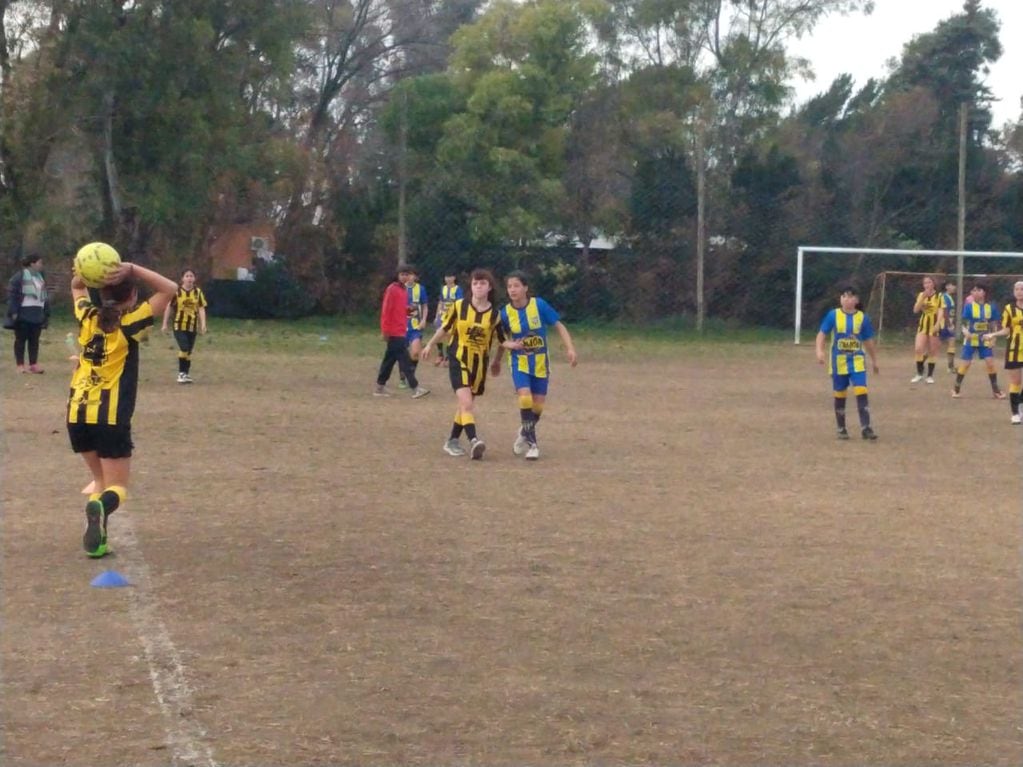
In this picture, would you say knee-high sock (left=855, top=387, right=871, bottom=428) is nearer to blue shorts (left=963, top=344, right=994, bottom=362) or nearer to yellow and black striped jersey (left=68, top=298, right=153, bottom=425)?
blue shorts (left=963, top=344, right=994, bottom=362)

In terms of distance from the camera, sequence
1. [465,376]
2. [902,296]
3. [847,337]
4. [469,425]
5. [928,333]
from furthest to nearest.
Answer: [902,296]
[928,333]
[847,337]
[465,376]
[469,425]

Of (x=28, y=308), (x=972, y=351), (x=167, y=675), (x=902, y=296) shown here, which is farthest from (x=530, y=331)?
(x=902, y=296)

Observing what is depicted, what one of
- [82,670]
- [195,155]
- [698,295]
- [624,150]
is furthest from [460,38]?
[82,670]

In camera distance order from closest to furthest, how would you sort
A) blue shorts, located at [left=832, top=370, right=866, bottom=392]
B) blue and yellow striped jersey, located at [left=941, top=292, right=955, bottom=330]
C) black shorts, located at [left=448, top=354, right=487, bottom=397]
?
black shorts, located at [left=448, top=354, right=487, bottom=397] → blue shorts, located at [left=832, top=370, right=866, bottom=392] → blue and yellow striped jersey, located at [left=941, top=292, right=955, bottom=330]

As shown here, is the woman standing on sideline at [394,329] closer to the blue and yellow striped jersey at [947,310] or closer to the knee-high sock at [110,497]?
the blue and yellow striped jersey at [947,310]

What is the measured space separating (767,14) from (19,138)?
981 inches

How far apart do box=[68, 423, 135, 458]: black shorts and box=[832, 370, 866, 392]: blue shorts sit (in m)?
9.38

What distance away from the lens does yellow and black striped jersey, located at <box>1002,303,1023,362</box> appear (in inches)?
702

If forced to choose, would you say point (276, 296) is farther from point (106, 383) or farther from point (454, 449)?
point (106, 383)

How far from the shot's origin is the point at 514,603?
7.64 meters

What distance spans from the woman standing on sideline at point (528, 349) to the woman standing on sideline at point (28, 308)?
35.3 ft

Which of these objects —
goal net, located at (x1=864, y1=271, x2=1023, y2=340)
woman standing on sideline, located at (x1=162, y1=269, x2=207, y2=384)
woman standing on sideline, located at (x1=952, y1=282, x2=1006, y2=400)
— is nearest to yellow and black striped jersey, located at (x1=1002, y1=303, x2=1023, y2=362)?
woman standing on sideline, located at (x1=952, y1=282, x2=1006, y2=400)

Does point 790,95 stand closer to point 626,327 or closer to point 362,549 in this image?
point 626,327

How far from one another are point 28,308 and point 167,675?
17.1 meters
